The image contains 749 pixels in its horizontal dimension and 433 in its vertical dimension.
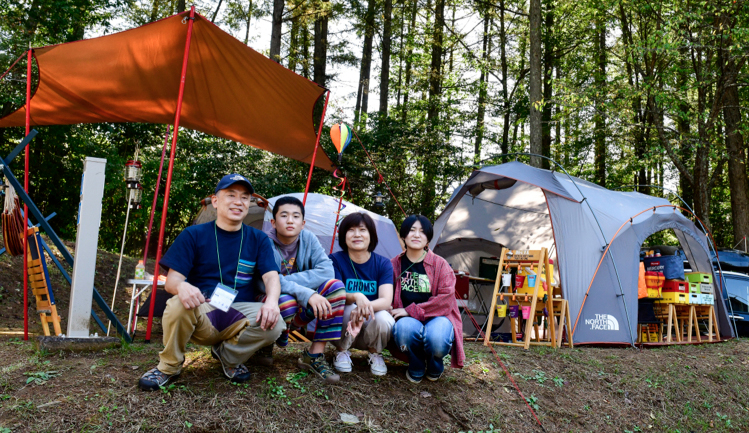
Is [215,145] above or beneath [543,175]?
above

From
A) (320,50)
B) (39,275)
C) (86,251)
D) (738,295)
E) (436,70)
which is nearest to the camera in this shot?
(86,251)

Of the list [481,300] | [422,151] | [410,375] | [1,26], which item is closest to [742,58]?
[422,151]

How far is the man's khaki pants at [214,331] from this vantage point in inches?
95.0

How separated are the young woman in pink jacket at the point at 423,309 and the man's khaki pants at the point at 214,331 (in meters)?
0.80

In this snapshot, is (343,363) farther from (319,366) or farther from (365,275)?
(365,275)

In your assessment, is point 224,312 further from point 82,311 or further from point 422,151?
point 422,151

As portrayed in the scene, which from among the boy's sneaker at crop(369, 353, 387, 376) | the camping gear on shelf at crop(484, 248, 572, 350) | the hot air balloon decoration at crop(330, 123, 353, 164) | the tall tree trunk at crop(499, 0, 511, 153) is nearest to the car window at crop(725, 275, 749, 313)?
Answer: the camping gear on shelf at crop(484, 248, 572, 350)

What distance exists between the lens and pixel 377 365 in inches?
122

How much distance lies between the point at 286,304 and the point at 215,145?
967 centimetres

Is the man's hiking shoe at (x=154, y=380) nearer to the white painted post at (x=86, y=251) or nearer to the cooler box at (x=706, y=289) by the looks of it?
the white painted post at (x=86, y=251)

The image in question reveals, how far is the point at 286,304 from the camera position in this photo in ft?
8.94

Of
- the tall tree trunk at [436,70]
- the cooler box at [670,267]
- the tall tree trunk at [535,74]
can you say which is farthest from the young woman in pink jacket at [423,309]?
the tall tree trunk at [436,70]

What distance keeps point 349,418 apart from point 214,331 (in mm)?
797

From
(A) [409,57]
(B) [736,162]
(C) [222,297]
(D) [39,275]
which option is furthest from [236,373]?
(A) [409,57]
